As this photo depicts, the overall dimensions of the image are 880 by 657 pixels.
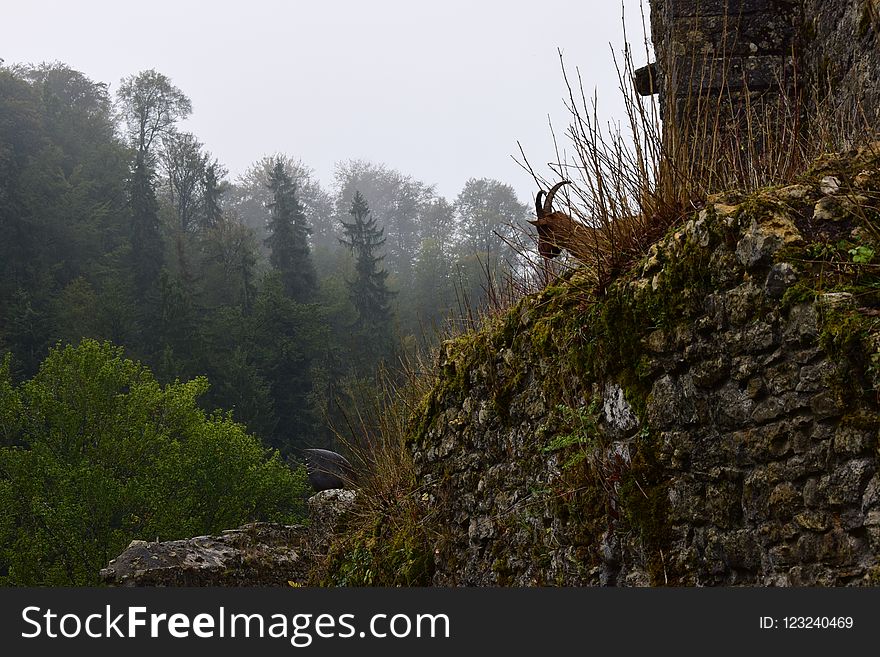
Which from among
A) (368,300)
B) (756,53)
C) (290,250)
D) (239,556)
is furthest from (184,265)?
(756,53)

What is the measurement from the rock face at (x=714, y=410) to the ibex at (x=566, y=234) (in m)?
0.20

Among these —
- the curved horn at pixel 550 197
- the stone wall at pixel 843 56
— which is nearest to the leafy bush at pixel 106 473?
the curved horn at pixel 550 197

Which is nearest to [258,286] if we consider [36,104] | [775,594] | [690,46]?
[36,104]

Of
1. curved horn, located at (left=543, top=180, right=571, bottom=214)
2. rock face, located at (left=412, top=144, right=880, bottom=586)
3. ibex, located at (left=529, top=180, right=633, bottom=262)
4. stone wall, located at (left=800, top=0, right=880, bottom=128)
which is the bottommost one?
rock face, located at (left=412, top=144, right=880, bottom=586)

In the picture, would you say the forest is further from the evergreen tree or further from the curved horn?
the curved horn

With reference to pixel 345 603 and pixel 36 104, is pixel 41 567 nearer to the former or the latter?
pixel 345 603

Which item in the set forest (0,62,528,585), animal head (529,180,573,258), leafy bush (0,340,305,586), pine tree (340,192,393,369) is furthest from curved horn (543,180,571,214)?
pine tree (340,192,393,369)

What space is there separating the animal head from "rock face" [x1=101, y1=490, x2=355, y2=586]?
448cm

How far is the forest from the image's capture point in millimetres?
20781

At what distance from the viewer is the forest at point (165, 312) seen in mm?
20781

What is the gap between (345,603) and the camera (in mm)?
2924

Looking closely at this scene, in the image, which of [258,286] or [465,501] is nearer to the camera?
[465,501]

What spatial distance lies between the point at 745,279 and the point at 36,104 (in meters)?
45.7

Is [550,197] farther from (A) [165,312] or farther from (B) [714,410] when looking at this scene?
(A) [165,312]
